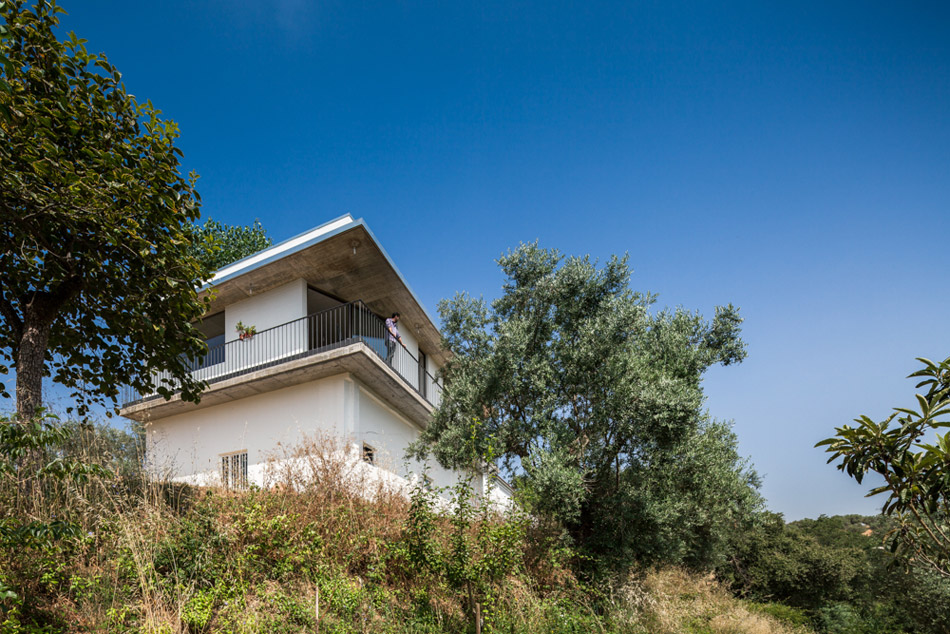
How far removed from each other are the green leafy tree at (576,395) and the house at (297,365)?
6.80 feet

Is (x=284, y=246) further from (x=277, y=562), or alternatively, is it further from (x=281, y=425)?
(x=277, y=562)

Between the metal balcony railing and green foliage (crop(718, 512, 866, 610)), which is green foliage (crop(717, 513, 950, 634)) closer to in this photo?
green foliage (crop(718, 512, 866, 610))

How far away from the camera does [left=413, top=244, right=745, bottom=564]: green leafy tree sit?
960 cm

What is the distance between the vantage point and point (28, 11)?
6.21 metres

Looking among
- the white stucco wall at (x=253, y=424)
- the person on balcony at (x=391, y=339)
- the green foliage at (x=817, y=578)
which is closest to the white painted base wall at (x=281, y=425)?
the white stucco wall at (x=253, y=424)

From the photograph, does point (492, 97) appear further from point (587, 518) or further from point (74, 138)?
point (587, 518)

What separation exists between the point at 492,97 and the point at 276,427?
31.6 ft

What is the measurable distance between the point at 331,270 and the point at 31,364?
7.82 m

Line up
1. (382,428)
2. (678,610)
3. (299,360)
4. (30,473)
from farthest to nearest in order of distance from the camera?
1. (382,428)
2. (299,360)
3. (678,610)
4. (30,473)

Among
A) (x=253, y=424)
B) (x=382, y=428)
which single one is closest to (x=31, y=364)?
(x=253, y=424)

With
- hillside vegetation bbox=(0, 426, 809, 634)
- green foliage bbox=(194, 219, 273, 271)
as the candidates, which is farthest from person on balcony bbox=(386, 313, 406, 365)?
green foliage bbox=(194, 219, 273, 271)

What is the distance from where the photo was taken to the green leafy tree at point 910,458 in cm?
379

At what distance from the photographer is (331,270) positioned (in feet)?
48.1

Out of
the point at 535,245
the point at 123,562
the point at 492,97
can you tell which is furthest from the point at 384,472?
the point at 492,97
